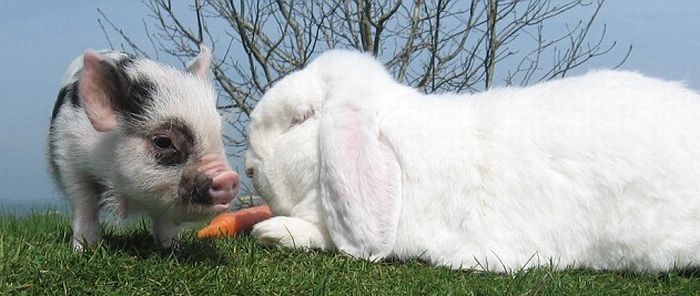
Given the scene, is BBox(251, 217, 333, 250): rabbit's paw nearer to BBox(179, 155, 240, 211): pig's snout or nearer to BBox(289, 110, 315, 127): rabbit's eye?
BBox(289, 110, 315, 127): rabbit's eye

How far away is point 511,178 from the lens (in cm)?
461

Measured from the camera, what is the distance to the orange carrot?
522 centimetres

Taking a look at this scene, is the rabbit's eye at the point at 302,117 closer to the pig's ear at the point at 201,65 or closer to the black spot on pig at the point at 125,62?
the pig's ear at the point at 201,65

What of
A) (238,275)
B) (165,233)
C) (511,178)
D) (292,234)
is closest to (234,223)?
(292,234)

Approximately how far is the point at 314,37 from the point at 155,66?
4.48 meters

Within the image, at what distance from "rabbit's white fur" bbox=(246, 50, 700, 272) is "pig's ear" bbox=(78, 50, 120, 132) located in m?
1.26

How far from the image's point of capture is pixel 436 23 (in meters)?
8.62

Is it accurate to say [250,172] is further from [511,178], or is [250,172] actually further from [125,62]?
[511,178]

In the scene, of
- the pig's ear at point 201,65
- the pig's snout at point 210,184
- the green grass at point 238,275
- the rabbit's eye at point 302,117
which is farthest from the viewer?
the rabbit's eye at point 302,117

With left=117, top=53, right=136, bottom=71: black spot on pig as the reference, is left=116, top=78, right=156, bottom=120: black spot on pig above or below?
below

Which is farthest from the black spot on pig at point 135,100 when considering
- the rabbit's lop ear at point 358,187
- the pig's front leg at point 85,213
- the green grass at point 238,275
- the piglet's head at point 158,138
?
the rabbit's lop ear at point 358,187

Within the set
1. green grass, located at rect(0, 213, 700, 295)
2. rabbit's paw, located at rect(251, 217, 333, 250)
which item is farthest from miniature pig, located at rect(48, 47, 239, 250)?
rabbit's paw, located at rect(251, 217, 333, 250)

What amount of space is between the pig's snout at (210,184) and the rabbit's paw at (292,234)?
Result: 1011mm

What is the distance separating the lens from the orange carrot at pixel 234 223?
5223 mm
